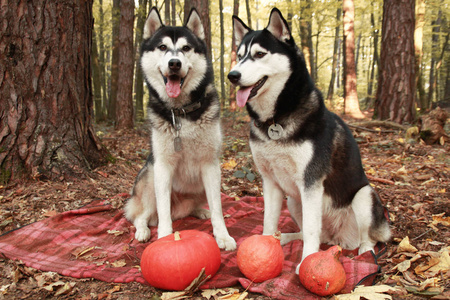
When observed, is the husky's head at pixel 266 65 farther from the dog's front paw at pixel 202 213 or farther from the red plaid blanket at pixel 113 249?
the dog's front paw at pixel 202 213

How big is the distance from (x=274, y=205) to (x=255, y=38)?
146 centimetres

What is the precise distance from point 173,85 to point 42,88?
2.13 meters

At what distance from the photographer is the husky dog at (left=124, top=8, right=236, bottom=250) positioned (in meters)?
3.09

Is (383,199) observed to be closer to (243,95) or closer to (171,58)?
(243,95)

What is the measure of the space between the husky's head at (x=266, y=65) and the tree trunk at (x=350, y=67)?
367 inches

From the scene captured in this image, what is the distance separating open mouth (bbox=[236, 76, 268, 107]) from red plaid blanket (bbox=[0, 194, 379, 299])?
52.3 inches

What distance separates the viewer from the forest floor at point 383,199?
7.29 feet

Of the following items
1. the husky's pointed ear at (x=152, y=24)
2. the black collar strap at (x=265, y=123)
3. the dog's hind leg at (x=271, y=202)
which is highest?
the husky's pointed ear at (x=152, y=24)

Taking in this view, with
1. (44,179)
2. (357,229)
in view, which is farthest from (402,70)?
(44,179)

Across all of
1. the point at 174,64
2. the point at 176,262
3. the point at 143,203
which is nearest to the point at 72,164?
the point at 143,203

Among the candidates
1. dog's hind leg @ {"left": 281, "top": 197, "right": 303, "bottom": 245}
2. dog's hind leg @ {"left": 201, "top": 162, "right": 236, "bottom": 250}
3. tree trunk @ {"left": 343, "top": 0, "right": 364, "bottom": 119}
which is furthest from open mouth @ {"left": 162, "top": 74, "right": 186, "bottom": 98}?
tree trunk @ {"left": 343, "top": 0, "right": 364, "bottom": 119}

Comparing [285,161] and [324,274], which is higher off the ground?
[285,161]

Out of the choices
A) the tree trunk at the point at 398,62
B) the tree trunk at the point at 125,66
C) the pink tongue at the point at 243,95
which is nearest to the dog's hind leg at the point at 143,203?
the pink tongue at the point at 243,95

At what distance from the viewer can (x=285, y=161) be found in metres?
2.54
